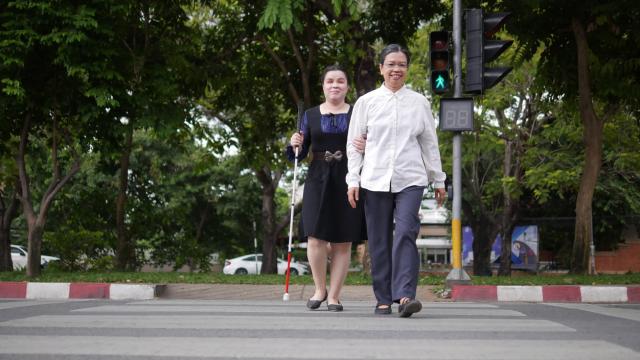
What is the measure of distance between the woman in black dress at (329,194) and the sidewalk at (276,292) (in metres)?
2.73

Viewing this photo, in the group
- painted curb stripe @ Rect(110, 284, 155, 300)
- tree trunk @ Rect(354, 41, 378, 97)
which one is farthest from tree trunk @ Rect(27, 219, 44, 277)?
tree trunk @ Rect(354, 41, 378, 97)

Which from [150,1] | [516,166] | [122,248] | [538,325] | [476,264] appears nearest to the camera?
[538,325]

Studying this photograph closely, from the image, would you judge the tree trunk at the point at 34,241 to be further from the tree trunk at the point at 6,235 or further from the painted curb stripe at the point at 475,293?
the painted curb stripe at the point at 475,293

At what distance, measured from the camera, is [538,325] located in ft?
14.8

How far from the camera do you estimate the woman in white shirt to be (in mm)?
5246

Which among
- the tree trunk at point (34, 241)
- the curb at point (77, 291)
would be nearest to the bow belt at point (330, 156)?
the curb at point (77, 291)

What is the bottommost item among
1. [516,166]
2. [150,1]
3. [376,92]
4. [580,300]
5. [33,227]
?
[580,300]

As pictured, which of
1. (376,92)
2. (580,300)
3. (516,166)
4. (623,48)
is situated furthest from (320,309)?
(516,166)

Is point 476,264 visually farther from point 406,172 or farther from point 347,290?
point 406,172

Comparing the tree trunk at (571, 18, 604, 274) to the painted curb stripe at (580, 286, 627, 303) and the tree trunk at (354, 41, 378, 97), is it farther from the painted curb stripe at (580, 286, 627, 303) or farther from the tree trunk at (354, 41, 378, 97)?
the tree trunk at (354, 41, 378, 97)

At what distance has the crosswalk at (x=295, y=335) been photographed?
3.33 metres

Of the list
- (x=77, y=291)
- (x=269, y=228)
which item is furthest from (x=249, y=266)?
(x=77, y=291)

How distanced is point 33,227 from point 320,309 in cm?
757

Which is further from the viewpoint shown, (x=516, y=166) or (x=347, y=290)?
(x=516, y=166)
